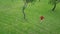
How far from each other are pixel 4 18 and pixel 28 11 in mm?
4687

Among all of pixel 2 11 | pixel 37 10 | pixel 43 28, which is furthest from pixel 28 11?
pixel 43 28

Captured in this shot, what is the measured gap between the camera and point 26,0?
2280cm

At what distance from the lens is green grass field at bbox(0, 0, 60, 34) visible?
71.7 feet

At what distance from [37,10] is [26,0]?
6.71 metres

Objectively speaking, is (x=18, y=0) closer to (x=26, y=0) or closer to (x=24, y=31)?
(x=26, y=0)

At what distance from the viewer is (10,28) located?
2211 centimetres

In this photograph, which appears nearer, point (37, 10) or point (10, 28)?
point (10, 28)

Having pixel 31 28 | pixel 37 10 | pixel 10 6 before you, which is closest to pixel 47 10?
pixel 37 10

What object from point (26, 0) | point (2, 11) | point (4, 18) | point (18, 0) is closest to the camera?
point (26, 0)

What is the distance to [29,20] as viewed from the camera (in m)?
24.5

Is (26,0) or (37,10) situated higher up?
(26,0)

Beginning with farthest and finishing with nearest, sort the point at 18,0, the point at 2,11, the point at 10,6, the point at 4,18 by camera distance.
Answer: the point at 18,0 → the point at 10,6 → the point at 2,11 → the point at 4,18

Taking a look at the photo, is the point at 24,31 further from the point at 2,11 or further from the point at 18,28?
the point at 2,11

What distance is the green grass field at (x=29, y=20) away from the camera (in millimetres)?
21859
